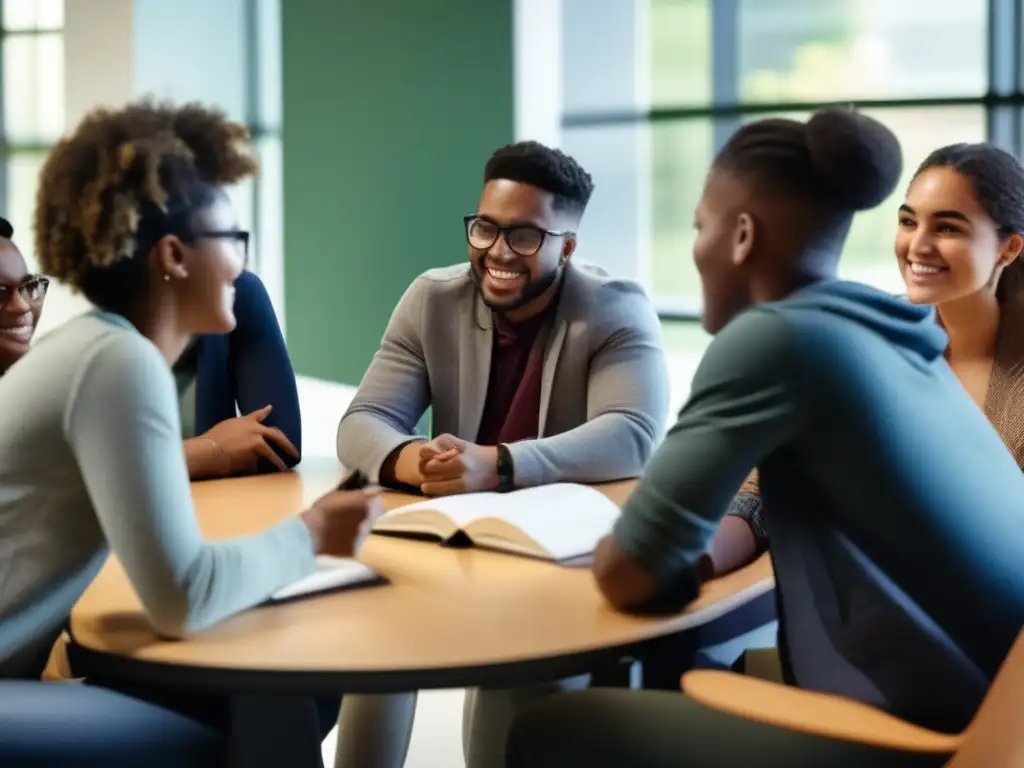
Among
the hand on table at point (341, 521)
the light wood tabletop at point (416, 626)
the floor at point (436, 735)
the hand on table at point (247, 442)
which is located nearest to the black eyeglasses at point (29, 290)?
the hand on table at point (247, 442)

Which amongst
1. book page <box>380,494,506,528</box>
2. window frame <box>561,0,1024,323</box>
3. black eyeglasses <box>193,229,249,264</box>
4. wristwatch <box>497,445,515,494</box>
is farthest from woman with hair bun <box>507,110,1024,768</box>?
window frame <box>561,0,1024,323</box>

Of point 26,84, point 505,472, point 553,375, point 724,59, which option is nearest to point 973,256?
point 553,375

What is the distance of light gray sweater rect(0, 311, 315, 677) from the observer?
1.52 m

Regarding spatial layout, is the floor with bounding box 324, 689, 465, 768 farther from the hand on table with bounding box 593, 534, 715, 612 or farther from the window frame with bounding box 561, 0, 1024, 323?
the window frame with bounding box 561, 0, 1024, 323

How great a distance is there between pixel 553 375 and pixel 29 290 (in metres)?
0.95

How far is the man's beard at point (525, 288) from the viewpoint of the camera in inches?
105

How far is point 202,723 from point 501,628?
0.37 metres

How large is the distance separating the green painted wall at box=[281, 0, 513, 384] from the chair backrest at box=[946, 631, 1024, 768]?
14.4ft

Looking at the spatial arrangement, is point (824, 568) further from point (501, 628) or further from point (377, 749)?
point (377, 749)

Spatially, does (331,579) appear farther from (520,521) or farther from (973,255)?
(973,255)

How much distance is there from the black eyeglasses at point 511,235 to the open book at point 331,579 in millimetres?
960

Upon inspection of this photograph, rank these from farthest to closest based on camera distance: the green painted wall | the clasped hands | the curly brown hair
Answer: the green painted wall → the clasped hands → the curly brown hair

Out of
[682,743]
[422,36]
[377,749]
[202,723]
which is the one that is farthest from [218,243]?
[422,36]

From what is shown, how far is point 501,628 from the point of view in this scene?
161cm
